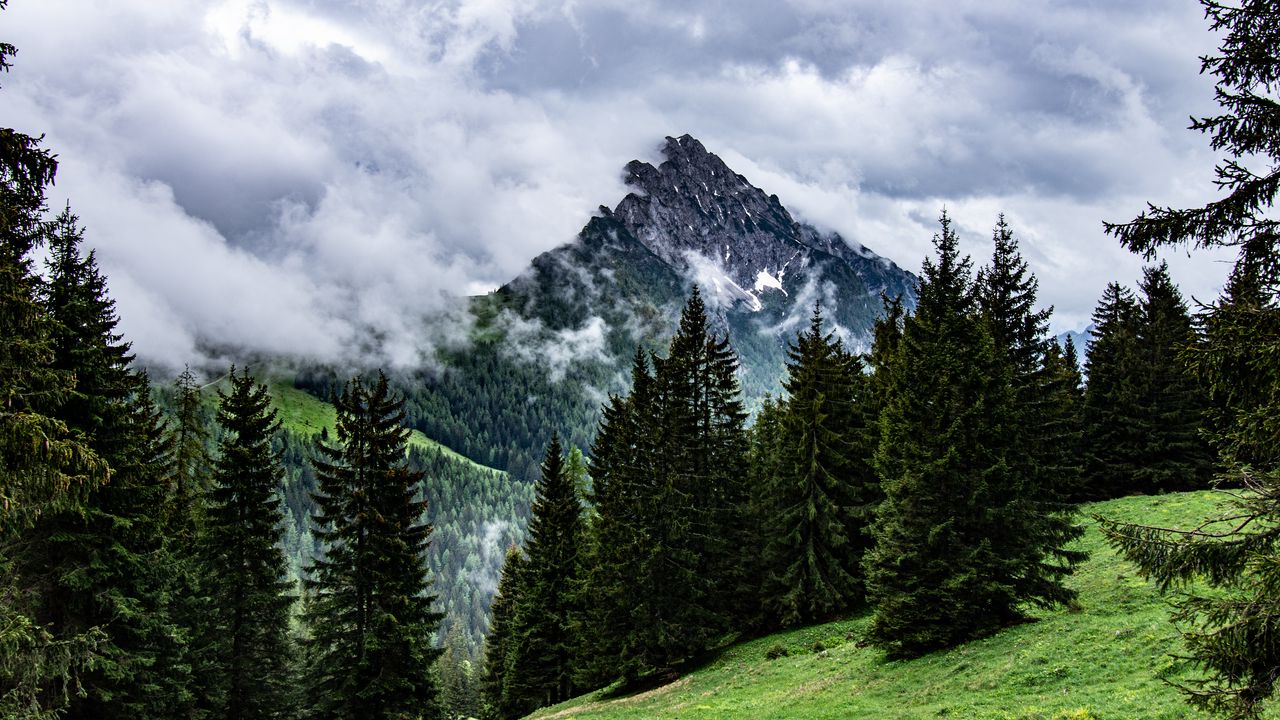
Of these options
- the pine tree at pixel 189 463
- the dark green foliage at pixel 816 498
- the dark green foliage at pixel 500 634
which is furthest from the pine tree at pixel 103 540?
the dark green foliage at pixel 500 634

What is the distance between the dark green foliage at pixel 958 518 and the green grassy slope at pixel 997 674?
119 centimetres

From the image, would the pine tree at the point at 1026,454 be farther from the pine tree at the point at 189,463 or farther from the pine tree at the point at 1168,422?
the pine tree at the point at 189,463

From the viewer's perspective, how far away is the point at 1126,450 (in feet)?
147

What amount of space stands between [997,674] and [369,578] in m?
24.6

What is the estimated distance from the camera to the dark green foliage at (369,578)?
2997 centimetres

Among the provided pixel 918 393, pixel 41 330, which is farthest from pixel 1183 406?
pixel 41 330

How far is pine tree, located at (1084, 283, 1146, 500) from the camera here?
44781 millimetres

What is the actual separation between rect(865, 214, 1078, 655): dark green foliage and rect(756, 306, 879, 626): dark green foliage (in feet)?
31.9

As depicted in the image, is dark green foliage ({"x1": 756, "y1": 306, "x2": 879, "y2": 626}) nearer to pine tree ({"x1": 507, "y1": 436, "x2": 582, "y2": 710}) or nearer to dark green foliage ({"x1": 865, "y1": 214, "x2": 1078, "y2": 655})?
dark green foliage ({"x1": 865, "y1": 214, "x2": 1078, "y2": 655})

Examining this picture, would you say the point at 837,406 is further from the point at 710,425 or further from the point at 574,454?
the point at 574,454

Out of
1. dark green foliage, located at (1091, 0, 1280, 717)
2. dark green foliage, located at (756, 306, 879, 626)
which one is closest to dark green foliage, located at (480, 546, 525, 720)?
dark green foliage, located at (756, 306, 879, 626)

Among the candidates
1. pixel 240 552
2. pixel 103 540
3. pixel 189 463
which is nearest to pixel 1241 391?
pixel 103 540

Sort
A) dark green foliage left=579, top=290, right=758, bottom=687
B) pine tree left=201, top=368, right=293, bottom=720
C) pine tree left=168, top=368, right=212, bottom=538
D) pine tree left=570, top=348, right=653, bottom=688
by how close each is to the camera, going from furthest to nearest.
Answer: pine tree left=168, top=368, right=212, bottom=538 → pine tree left=570, top=348, right=653, bottom=688 → dark green foliage left=579, top=290, right=758, bottom=687 → pine tree left=201, top=368, right=293, bottom=720

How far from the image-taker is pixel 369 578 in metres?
30.2
